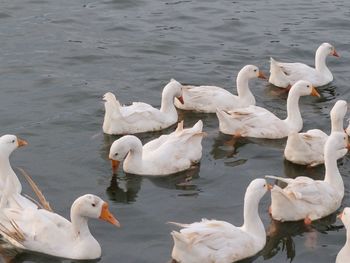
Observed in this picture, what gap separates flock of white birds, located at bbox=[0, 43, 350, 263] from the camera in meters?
11.2

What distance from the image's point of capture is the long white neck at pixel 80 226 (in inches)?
441

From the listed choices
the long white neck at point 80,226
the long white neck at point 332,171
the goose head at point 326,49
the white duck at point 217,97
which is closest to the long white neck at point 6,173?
the long white neck at point 80,226

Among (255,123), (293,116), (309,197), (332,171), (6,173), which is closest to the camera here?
(309,197)

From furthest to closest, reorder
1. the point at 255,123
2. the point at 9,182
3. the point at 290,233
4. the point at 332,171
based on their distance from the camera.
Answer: the point at 255,123
the point at 332,171
the point at 290,233
the point at 9,182

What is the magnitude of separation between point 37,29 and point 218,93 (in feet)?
20.1

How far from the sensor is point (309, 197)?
1218 centimetres

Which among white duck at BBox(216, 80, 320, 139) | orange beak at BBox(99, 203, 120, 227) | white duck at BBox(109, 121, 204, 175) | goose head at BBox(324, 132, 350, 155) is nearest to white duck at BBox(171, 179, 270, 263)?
orange beak at BBox(99, 203, 120, 227)

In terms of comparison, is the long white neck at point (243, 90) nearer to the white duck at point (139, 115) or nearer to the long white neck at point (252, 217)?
the white duck at point (139, 115)

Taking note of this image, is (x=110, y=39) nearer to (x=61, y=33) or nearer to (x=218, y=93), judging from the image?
(x=61, y=33)

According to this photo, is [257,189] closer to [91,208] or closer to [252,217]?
[252,217]

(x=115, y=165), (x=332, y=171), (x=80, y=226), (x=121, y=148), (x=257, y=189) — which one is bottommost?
(x=115, y=165)

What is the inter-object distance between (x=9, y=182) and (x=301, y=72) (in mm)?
7416

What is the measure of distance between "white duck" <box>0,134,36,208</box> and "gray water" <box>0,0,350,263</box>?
64 centimetres

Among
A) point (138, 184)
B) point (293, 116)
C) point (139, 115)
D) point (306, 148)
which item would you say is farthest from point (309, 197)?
point (139, 115)
